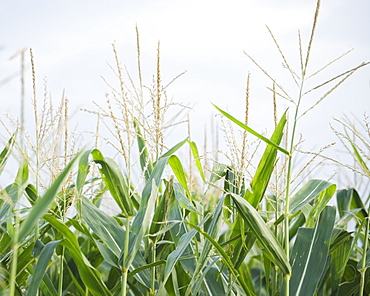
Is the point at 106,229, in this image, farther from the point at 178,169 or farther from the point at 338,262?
the point at 338,262

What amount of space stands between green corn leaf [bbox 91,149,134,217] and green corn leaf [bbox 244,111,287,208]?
19.2 inches

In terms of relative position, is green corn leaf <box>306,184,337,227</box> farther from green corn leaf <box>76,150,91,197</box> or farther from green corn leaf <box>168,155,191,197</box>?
green corn leaf <box>76,150,91,197</box>

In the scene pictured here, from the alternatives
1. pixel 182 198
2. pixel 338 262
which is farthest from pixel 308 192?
pixel 338 262

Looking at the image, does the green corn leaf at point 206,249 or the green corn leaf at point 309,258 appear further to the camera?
the green corn leaf at point 309,258

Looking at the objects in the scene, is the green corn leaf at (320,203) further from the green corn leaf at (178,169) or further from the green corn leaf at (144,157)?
the green corn leaf at (144,157)

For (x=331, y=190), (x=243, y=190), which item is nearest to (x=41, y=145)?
(x=243, y=190)

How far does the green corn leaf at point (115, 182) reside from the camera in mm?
1794

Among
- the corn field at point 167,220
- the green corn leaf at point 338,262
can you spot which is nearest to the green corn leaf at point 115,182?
the corn field at point 167,220

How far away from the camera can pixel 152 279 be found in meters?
1.93

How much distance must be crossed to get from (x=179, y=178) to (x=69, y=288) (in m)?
1.06

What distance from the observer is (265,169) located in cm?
183

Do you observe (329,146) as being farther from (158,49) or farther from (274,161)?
(158,49)

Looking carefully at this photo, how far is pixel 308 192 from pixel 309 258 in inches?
11.0

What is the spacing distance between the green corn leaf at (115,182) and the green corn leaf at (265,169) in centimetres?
49
